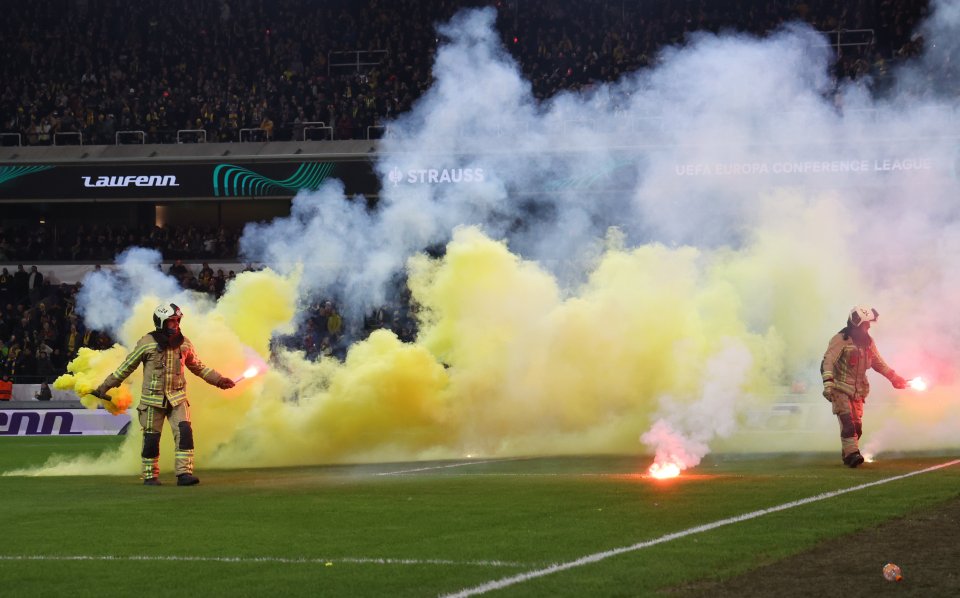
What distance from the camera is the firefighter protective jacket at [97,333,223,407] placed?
17688mm

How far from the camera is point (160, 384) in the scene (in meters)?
17.7

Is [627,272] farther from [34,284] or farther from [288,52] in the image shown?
[34,284]

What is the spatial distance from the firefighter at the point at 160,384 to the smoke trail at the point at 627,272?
9.79 feet

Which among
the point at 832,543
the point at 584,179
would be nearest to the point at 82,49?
the point at 584,179

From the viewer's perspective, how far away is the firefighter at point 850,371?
59.9ft

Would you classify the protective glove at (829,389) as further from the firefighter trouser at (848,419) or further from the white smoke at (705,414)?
the white smoke at (705,414)

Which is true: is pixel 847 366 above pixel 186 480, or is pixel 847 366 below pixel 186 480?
above

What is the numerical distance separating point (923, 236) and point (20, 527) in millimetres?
17431

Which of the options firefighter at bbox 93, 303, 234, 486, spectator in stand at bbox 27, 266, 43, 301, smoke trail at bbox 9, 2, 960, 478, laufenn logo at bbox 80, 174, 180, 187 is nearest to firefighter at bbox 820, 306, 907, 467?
smoke trail at bbox 9, 2, 960, 478

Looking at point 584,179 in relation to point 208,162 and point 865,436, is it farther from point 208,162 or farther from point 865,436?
point 208,162

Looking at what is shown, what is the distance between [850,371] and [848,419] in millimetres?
793

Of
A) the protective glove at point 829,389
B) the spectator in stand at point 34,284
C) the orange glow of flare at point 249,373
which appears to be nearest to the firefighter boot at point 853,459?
the protective glove at point 829,389

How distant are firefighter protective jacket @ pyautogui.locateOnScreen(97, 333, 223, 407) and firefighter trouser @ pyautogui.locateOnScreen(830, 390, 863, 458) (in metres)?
8.76

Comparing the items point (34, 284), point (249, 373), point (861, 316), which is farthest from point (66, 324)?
point (861, 316)
